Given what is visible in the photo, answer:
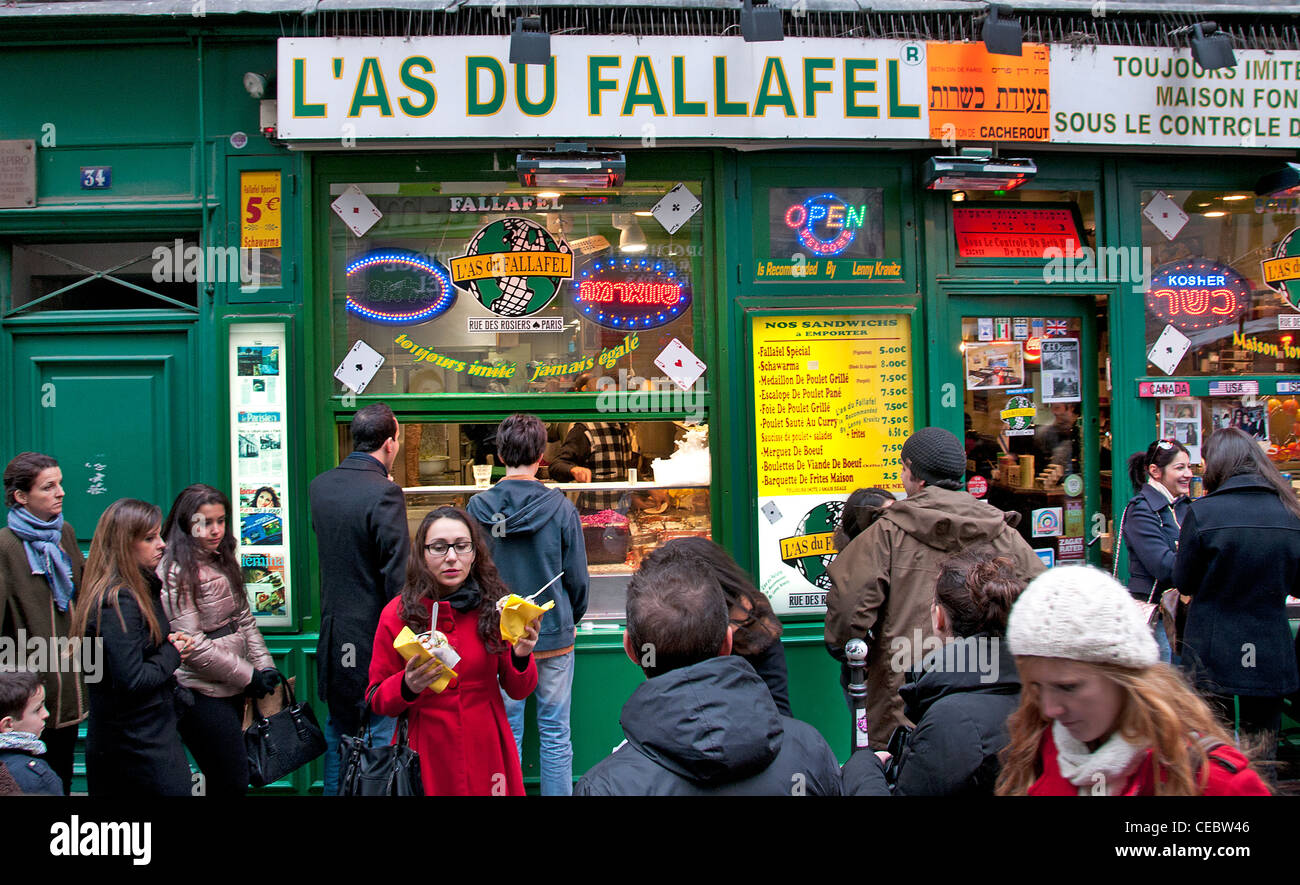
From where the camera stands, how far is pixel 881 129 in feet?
16.8

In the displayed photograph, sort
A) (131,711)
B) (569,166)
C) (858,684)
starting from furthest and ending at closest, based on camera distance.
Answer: (569,166) < (858,684) < (131,711)

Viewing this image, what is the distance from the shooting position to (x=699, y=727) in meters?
1.81

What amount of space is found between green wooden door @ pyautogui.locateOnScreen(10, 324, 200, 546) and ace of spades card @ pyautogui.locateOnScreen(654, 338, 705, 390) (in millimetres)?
2944

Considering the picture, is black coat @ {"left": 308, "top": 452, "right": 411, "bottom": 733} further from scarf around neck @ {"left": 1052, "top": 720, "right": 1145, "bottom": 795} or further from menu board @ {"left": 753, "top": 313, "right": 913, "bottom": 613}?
scarf around neck @ {"left": 1052, "top": 720, "right": 1145, "bottom": 795}

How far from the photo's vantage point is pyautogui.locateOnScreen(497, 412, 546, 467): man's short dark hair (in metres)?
4.46

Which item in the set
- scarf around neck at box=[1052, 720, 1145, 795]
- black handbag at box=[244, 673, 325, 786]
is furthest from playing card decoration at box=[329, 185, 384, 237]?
scarf around neck at box=[1052, 720, 1145, 795]

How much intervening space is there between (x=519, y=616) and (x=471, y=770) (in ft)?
2.22

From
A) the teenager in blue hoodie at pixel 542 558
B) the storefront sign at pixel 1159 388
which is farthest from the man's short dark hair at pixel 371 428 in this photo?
the storefront sign at pixel 1159 388

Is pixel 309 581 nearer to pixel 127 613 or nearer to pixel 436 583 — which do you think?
pixel 127 613

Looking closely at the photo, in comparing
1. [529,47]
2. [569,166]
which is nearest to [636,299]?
[569,166]

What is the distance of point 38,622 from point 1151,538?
5.69m

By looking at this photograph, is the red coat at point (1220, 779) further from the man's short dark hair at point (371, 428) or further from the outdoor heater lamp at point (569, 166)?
the outdoor heater lamp at point (569, 166)

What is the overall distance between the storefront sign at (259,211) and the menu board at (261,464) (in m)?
0.53

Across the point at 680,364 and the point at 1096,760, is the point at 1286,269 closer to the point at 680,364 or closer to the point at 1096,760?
the point at 680,364
